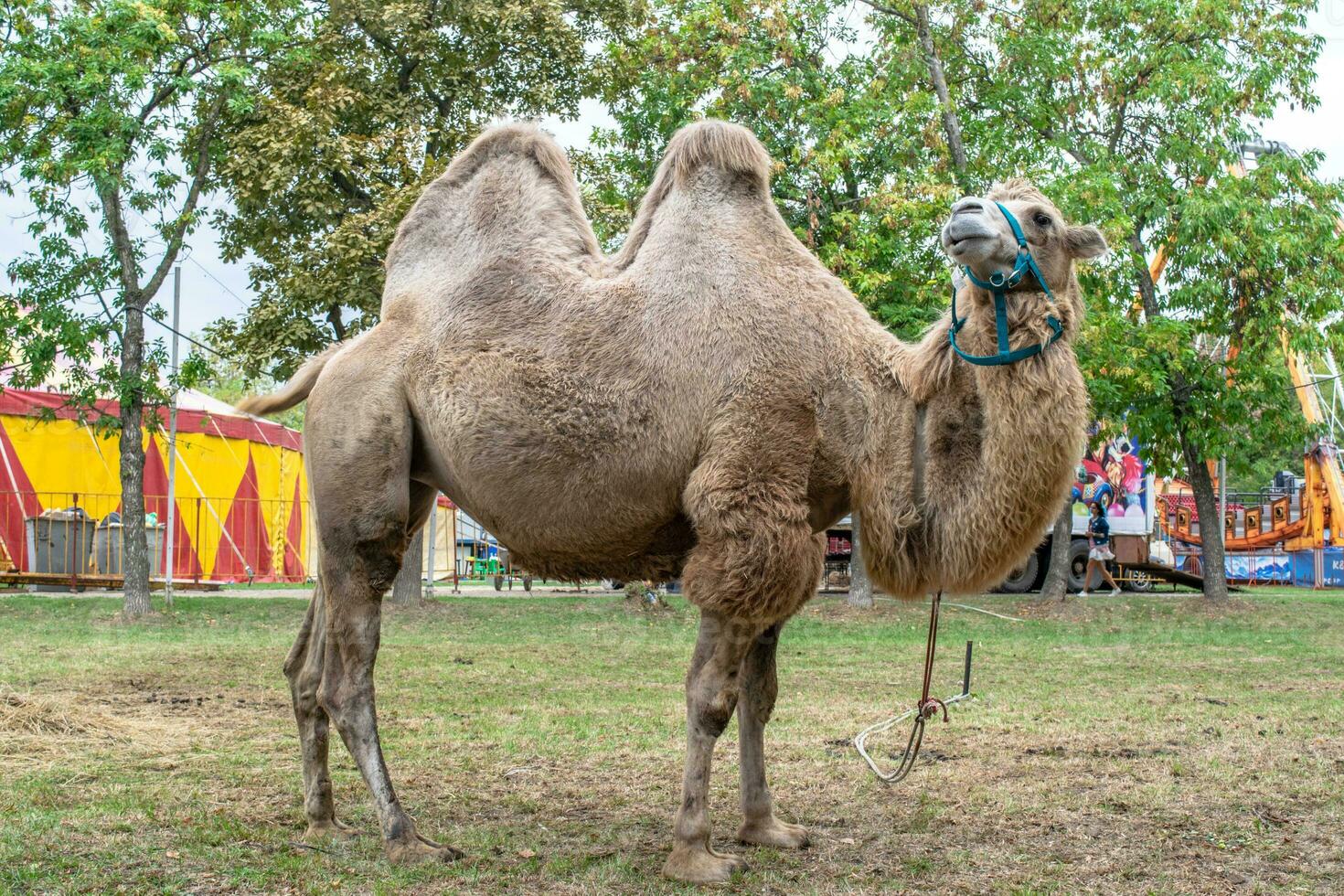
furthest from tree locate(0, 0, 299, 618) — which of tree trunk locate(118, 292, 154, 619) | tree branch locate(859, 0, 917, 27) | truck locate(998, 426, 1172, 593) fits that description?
truck locate(998, 426, 1172, 593)

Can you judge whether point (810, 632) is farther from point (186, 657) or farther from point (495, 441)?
point (495, 441)

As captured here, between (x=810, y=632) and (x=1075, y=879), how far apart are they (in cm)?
1089

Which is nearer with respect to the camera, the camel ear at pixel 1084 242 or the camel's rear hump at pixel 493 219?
the camel ear at pixel 1084 242

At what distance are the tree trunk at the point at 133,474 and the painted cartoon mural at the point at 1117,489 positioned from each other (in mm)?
17109

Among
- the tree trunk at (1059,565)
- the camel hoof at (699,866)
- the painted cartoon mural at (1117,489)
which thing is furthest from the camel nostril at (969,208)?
the painted cartoon mural at (1117,489)

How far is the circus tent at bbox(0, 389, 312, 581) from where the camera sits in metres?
23.7

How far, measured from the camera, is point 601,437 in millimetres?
4836

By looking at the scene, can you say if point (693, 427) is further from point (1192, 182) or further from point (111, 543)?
point (111, 543)

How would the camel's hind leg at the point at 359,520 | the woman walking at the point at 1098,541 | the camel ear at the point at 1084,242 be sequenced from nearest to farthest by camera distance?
the camel ear at the point at 1084,242 < the camel's hind leg at the point at 359,520 < the woman walking at the point at 1098,541

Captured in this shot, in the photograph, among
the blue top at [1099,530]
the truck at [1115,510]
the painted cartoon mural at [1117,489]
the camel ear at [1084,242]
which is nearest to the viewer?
the camel ear at [1084,242]

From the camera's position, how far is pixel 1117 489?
26234 mm

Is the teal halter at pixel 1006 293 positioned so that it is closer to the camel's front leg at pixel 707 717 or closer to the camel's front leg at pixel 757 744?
the camel's front leg at pixel 707 717

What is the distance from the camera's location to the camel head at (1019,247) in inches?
173

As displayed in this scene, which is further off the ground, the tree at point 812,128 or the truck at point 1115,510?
the tree at point 812,128
